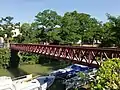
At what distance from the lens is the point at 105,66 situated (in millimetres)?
9414

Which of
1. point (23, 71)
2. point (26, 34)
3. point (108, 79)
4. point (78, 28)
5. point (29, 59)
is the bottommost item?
point (23, 71)

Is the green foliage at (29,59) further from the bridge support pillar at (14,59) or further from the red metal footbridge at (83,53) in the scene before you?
the red metal footbridge at (83,53)

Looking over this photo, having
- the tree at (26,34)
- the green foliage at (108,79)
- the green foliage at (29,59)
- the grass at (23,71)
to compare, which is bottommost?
the grass at (23,71)

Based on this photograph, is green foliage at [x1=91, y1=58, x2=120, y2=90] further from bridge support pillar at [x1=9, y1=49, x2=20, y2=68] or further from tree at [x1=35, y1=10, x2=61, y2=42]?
tree at [x1=35, y1=10, x2=61, y2=42]

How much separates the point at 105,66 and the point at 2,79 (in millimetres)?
13008

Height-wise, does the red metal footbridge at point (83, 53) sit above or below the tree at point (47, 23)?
below

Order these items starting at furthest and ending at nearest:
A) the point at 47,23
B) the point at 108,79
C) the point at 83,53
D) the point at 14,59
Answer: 1. the point at 47,23
2. the point at 14,59
3. the point at 83,53
4. the point at 108,79

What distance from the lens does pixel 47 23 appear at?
55.0 metres

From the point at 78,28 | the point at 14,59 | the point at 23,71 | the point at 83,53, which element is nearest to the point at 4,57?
the point at 14,59

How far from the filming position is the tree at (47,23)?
55062mm

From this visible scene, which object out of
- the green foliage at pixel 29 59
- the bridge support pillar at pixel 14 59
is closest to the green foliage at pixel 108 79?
the bridge support pillar at pixel 14 59

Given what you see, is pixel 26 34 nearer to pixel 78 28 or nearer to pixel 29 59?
pixel 78 28

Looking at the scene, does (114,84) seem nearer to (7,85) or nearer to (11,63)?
(7,85)

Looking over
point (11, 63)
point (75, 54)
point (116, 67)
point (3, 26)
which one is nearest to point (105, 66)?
point (116, 67)
